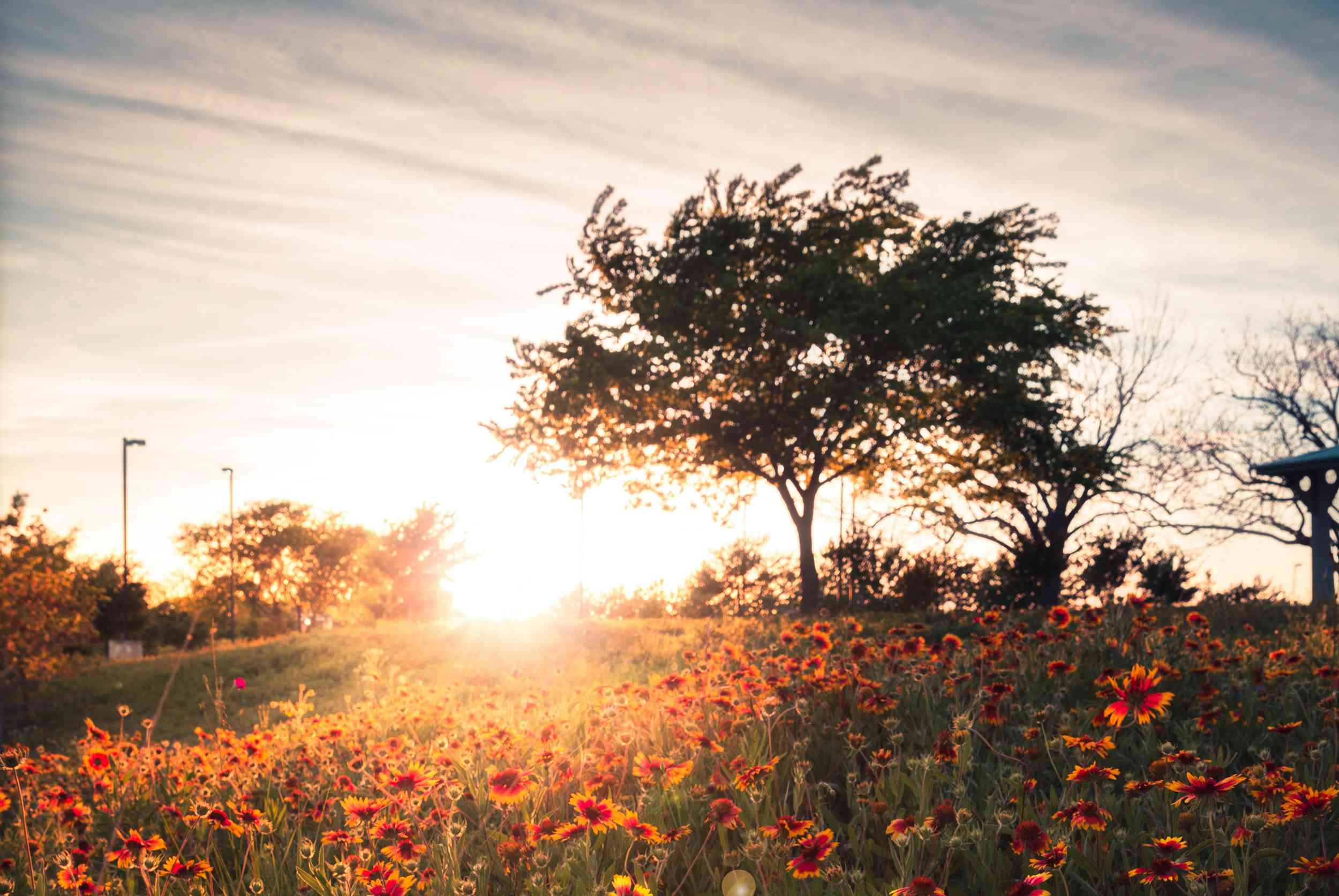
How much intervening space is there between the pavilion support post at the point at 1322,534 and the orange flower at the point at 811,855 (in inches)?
635

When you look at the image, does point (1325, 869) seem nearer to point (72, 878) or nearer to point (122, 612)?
point (72, 878)

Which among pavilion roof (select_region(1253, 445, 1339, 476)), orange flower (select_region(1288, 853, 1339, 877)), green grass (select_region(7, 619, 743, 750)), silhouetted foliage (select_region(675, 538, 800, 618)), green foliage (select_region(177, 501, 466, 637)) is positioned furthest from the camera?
green foliage (select_region(177, 501, 466, 637))

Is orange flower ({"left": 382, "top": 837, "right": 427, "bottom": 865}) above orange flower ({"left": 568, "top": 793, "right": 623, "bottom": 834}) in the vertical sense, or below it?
below

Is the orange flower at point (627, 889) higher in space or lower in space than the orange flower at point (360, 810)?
higher

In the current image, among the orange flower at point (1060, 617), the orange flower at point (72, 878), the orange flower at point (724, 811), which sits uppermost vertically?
the orange flower at point (1060, 617)

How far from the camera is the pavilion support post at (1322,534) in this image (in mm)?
15562

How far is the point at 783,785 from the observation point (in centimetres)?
499

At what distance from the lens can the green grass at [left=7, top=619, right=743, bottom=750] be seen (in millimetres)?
14430

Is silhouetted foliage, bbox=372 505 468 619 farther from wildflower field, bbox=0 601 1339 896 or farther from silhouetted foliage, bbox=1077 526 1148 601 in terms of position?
wildflower field, bbox=0 601 1339 896

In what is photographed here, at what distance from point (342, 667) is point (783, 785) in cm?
1760

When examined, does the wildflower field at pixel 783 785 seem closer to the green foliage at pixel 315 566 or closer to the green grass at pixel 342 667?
the green grass at pixel 342 667

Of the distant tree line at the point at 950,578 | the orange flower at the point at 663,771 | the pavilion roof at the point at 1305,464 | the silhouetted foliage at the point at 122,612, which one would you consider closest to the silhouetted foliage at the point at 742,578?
the distant tree line at the point at 950,578

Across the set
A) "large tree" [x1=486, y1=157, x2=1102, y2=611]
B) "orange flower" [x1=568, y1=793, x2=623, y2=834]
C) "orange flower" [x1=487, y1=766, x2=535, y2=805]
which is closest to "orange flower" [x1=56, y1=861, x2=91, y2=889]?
"orange flower" [x1=487, y1=766, x2=535, y2=805]

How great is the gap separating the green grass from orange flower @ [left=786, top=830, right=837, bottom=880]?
7596mm
